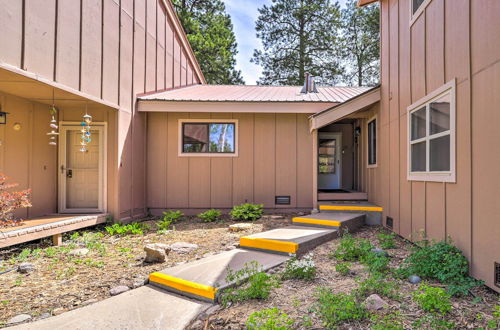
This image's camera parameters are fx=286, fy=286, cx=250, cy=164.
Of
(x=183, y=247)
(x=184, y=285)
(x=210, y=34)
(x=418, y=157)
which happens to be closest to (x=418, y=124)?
(x=418, y=157)

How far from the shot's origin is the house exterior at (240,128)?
10.4 feet

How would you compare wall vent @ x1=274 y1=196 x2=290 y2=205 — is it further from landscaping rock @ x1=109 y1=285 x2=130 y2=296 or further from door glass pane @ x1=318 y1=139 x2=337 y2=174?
landscaping rock @ x1=109 y1=285 x2=130 y2=296

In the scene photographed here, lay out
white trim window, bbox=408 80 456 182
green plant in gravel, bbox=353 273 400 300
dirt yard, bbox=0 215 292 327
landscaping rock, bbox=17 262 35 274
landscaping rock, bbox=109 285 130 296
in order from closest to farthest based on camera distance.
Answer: green plant in gravel, bbox=353 273 400 300
dirt yard, bbox=0 215 292 327
landscaping rock, bbox=109 285 130 296
white trim window, bbox=408 80 456 182
landscaping rock, bbox=17 262 35 274

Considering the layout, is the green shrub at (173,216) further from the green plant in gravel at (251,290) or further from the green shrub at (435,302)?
the green shrub at (435,302)

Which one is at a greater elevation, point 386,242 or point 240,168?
point 240,168

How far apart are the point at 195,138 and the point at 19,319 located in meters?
5.33

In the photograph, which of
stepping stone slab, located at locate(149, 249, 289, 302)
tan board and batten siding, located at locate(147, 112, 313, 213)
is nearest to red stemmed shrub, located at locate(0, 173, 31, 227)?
stepping stone slab, located at locate(149, 249, 289, 302)

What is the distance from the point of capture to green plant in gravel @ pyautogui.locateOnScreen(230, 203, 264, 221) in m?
6.61

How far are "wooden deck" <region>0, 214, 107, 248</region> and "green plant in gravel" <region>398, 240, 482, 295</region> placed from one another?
530 centimetres

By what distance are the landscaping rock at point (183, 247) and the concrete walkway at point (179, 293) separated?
0.79 m

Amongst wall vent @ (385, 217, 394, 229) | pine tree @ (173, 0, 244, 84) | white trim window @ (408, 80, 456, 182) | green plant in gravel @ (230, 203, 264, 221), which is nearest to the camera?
white trim window @ (408, 80, 456, 182)

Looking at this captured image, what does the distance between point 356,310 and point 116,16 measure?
22.5 ft

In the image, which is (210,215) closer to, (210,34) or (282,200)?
(282,200)

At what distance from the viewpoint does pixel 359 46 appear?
1831 cm
